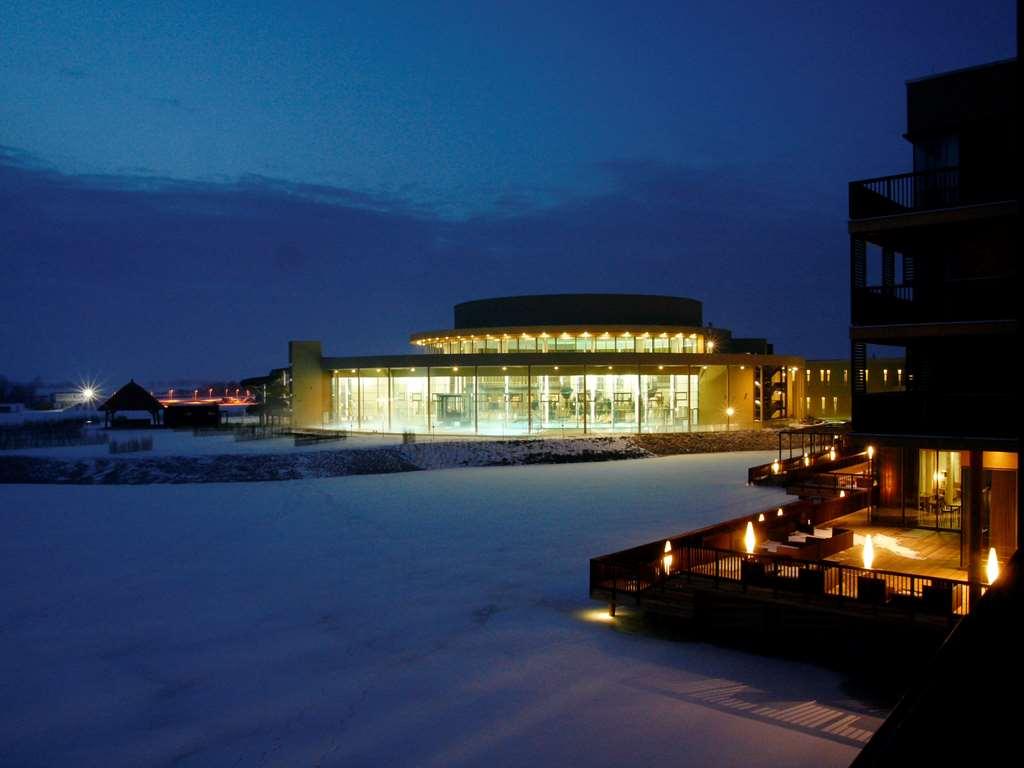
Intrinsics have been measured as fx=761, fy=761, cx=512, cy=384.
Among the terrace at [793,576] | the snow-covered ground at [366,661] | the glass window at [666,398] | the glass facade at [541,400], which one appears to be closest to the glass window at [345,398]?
the glass facade at [541,400]

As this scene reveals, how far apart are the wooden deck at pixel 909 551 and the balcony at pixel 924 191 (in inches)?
280

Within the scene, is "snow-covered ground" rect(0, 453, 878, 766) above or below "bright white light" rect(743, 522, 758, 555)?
below

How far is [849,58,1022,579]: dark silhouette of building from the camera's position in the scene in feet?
47.3

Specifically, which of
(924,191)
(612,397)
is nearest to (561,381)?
(612,397)

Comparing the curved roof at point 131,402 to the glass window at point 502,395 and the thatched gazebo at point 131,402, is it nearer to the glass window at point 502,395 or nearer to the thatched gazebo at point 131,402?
the thatched gazebo at point 131,402

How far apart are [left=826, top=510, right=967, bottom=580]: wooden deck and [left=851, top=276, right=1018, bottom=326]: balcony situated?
16.0ft

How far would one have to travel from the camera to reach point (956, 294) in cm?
1536

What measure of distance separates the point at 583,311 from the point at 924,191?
3422cm

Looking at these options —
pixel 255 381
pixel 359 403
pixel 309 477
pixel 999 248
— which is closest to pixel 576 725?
pixel 999 248

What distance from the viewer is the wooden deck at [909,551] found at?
48.9 feet

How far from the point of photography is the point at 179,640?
12750 mm

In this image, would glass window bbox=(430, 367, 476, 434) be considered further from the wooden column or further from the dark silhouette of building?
the wooden column

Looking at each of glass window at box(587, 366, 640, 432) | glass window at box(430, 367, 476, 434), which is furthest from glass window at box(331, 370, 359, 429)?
glass window at box(587, 366, 640, 432)

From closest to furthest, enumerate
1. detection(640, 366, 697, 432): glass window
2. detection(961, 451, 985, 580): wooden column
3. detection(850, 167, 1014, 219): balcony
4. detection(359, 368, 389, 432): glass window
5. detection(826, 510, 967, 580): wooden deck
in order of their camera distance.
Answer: detection(961, 451, 985, 580): wooden column → detection(826, 510, 967, 580): wooden deck → detection(850, 167, 1014, 219): balcony → detection(640, 366, 697, 432): glass window → detection(359, 368, 389, 432): glass window
